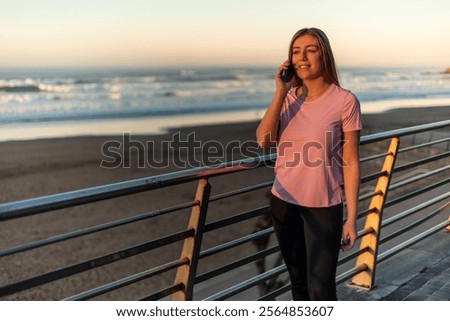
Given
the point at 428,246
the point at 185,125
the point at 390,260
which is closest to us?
the point at 390,260

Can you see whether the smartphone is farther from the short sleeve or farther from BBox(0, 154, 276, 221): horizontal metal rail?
BBox(0, 154, 276, 221): horizontal metal rail

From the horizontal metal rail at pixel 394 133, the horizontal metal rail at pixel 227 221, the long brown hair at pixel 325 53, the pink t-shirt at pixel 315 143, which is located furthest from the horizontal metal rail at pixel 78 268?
the horizontal metal rail at pixel 394 133

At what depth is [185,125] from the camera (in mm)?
23500

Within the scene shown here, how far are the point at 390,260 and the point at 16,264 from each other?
5431 mm

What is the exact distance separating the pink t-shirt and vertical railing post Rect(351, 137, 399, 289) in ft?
5.25

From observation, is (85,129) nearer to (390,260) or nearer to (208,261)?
(208,261)

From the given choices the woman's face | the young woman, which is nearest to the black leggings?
the young woman

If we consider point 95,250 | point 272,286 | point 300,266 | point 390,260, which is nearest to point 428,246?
point 390,260

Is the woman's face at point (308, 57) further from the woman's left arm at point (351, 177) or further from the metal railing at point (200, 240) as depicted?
the metal railing at point (200, 240)

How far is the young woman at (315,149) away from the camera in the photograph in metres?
2.32

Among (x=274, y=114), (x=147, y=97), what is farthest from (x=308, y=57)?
(x=147, y=97)

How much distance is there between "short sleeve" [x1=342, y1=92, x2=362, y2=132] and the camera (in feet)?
7.48
